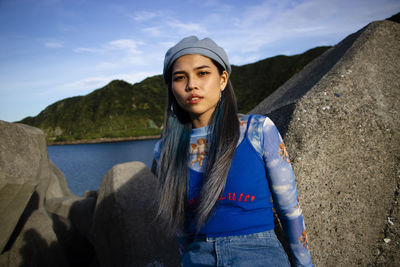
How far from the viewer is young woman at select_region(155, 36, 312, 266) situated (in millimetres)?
1348

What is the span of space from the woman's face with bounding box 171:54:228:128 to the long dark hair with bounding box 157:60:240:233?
0.11 metres

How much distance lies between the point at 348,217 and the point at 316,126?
2.54ft

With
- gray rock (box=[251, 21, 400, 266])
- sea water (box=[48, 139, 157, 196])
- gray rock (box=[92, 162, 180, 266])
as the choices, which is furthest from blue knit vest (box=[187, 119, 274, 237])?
sea water (box=[48, 139, 157, 196])

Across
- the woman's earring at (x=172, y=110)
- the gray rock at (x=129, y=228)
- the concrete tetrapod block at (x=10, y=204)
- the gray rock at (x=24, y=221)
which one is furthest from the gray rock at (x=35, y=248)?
the woman's earring at (x=172, y=110)

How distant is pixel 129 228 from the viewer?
3.63m

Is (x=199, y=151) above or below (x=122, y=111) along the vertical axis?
below

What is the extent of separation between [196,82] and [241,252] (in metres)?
1.04

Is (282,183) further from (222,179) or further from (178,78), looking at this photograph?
(178,78)

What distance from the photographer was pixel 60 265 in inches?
145

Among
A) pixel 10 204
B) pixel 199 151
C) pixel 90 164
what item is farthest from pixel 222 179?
pixel 90 164

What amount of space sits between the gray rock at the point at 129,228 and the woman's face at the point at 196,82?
2.50 meters

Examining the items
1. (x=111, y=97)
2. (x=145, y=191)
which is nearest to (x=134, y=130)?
(x=111, y=97)

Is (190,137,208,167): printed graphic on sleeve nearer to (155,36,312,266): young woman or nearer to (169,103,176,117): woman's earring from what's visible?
(155,36,312,266): young woman

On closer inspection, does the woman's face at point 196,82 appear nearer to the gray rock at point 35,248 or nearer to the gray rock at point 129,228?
the gray rock at point 129,228
